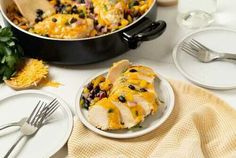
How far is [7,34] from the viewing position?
1156 millimetres

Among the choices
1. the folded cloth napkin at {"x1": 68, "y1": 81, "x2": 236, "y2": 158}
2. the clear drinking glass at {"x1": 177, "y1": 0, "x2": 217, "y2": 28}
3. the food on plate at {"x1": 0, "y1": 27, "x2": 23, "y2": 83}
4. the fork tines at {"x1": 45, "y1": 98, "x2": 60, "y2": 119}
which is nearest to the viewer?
the folded cloth napkin at {"x1": 68, "y1": 81, "x2": 236, "y2": 158}

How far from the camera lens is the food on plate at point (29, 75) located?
1.12 metres

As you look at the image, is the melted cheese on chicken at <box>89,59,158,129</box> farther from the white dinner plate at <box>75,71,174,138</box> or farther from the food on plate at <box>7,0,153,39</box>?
the food on plate at <box>7,0,153,39</box>

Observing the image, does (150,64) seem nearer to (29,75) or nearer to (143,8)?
(143,8)

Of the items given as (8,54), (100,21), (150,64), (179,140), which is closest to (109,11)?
(100,21)

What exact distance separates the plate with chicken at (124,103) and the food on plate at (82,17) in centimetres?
14

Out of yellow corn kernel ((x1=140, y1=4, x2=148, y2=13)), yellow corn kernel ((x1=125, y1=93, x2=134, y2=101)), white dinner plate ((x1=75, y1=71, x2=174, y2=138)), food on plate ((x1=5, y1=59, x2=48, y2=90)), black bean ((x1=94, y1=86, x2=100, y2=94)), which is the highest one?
yellow corn kernel ((x1=140, y1=4, x2=148, y2=13))

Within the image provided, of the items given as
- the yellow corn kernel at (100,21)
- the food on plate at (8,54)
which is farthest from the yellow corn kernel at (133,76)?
the food on plate at (8,54)

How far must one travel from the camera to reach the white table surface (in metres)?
1.11

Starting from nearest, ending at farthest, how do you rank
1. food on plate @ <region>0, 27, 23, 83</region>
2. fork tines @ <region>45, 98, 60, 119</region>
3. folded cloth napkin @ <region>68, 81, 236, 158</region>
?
1. folded cloth napkin @ <region>68, 81, 236, 158</region>
2. fork tines @ <region>45, 98, 60, 119</region>
3. food on plate @ <region>0, 27, 23, 83</region>

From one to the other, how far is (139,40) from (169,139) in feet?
0.87

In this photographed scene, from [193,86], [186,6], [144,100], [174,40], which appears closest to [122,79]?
[144,100]

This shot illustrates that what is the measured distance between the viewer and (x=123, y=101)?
3.06ft

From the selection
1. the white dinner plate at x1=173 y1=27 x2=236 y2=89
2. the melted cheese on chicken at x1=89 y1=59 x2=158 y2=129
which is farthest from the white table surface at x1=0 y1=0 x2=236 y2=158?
the melted cheese on chicken at x1=89 y1=59 x2=158 y2=129
